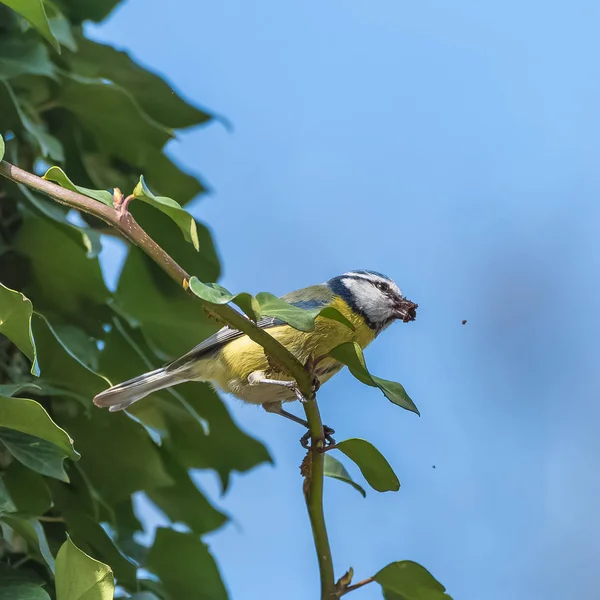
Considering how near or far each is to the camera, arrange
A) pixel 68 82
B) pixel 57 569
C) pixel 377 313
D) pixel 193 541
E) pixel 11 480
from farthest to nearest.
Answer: pixel 377 313, pixel 68 82, pixel 193 541, pixel 11 480, pixel 57 569

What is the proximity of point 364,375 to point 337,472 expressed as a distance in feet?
0.91

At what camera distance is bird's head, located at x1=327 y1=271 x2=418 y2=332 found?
1.46m

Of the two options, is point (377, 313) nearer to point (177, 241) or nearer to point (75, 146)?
point (177, 241)

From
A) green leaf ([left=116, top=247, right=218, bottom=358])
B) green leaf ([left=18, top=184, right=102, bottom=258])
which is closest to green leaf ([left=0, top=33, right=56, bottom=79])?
green leaf ([left=18, top=184, right=102, bottom=258])

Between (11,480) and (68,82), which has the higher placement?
(68,82)

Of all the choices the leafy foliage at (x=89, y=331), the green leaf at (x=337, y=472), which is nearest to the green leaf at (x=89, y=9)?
the leafy foliage at (x=89, y=331)

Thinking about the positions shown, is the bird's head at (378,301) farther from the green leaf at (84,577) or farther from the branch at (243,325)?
the green leaf at (84,577)

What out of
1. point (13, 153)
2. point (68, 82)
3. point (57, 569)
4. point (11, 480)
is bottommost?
point (57, 569)

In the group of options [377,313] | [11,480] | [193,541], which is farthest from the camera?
[377,313]

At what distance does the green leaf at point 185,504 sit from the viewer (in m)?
1.17

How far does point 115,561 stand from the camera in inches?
38.3

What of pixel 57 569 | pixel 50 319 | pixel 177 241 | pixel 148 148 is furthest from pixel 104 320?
pixel 57 569

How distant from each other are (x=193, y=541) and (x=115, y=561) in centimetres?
11

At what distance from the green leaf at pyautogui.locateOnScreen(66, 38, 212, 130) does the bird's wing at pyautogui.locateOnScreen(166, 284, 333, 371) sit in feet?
0.85
